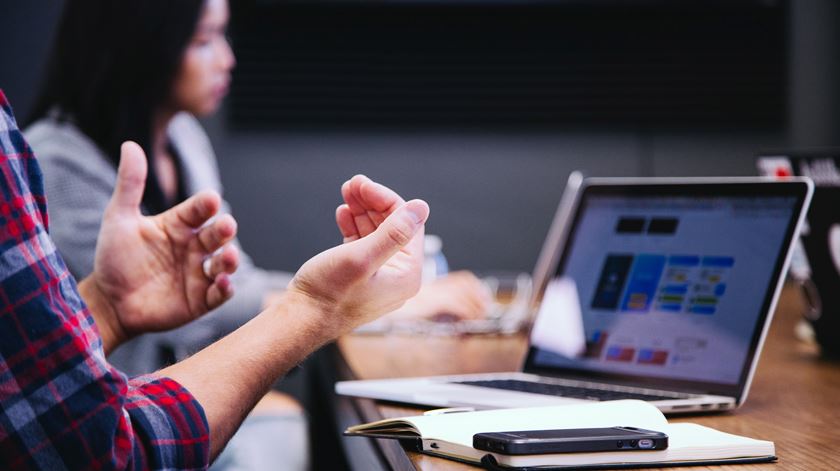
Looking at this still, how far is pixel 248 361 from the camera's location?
95 centimetres

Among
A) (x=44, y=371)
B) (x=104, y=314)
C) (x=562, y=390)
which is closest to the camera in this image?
(x=44, y=371)

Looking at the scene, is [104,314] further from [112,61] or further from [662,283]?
[112,61]

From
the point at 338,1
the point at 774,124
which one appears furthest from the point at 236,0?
the point at 774,124

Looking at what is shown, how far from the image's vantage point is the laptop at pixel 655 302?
114 cm

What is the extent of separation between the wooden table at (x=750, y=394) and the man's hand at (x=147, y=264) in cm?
27

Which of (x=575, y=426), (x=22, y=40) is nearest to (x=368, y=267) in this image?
(x=575, y=426)

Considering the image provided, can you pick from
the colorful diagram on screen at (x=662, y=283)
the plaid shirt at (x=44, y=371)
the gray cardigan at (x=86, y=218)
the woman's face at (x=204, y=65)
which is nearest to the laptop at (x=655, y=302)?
the colorful diagram on screen at (x=662, y=283)

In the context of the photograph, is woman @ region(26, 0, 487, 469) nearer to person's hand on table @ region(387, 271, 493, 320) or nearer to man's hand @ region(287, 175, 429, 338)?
person's hand on table @ region(387, 271, 493, 320)

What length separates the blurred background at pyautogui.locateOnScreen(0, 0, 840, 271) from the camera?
136 inches

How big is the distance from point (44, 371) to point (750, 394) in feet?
2.86

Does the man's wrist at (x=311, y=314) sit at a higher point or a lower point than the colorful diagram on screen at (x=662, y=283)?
lower

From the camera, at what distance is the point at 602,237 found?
4.57 ft

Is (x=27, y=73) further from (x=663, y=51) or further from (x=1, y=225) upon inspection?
Result: (x=1, y=225)

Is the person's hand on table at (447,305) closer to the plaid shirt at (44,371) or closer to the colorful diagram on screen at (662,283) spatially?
the colorful diagram on screen at (662,283)
